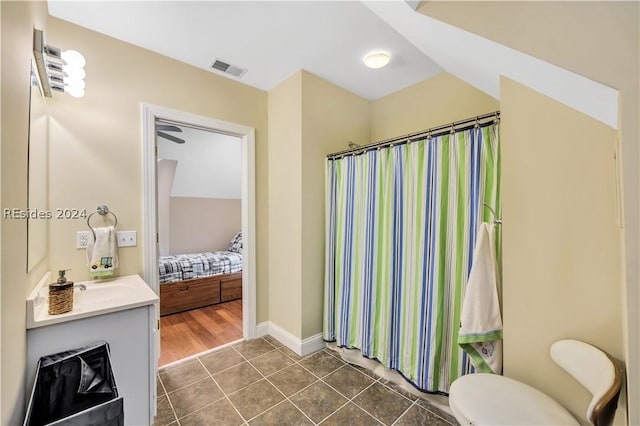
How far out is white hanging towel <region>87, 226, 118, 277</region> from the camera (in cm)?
177

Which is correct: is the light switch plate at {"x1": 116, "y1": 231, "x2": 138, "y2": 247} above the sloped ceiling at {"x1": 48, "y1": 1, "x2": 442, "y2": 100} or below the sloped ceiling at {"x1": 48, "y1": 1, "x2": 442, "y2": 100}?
below

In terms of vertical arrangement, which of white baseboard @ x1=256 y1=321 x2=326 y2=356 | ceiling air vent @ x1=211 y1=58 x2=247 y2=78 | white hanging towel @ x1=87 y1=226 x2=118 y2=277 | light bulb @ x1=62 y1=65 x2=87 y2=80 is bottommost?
white baseboard @ x1=256 y1=321 x2=326 y2=356

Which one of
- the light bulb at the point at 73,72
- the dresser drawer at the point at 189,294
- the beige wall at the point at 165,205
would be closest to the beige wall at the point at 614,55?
the light bulb at the point at 73,72

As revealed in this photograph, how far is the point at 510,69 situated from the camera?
1.04 meters

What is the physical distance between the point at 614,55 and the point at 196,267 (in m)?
3.96

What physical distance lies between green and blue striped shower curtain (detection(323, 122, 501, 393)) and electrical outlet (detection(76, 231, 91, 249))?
183 cm

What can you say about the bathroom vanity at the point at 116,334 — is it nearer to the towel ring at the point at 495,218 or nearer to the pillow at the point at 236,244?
the towel ring at the point at 495,218

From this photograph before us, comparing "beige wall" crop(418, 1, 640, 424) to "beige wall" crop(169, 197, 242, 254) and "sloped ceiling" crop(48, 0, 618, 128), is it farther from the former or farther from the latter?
"beige wall" crop(169, 197, 242, 254)

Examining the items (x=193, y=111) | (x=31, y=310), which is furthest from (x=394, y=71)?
(x=31, y=310)

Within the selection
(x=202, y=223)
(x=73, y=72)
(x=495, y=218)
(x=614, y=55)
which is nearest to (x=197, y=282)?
(x=202, y=223)

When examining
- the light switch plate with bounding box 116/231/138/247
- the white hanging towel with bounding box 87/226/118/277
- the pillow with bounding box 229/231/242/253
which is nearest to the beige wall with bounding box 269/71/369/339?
the light switch plate with bounding box 116/231/138/247

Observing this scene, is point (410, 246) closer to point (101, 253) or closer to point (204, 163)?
point (101, 253)

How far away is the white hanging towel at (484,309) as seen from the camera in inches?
54.6

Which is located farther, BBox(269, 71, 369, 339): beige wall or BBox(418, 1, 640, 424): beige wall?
BBox(269, 71, 369, 339): beige wall
